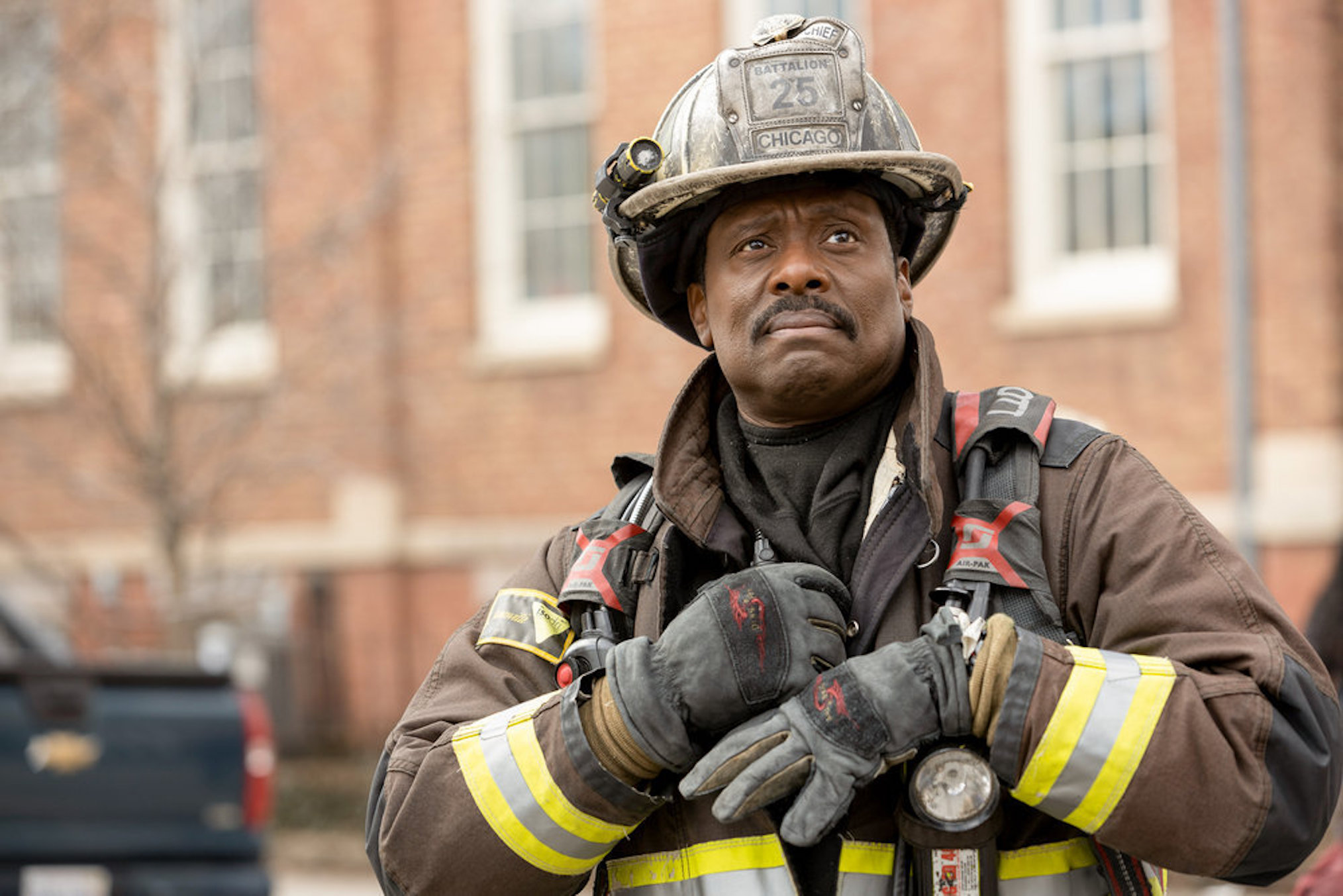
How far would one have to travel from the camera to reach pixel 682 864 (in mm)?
2189

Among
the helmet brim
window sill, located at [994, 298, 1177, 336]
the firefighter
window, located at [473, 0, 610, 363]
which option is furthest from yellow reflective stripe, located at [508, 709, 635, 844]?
window, located at [473, 0, 610, 363]

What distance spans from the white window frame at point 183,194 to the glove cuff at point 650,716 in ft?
24.9

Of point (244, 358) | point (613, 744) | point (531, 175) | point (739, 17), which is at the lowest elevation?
point (613, 744)

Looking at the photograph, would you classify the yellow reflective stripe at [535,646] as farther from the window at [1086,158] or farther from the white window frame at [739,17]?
the white window frame at [739,17]

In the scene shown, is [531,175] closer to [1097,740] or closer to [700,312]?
[700,312]

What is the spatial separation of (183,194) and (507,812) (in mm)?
8612

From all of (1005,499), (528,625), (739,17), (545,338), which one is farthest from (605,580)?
(545,338)

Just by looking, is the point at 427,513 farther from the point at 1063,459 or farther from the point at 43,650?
the point at 1063,459

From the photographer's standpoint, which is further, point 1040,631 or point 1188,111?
point 1188,111

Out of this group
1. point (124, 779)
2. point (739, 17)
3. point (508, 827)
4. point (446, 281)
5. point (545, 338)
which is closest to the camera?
point (508, 827)

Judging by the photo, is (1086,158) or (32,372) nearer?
(1086,158)

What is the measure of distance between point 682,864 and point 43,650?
395cm

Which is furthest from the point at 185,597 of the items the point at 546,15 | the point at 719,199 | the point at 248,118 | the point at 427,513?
the point at 719,199

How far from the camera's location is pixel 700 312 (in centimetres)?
258
